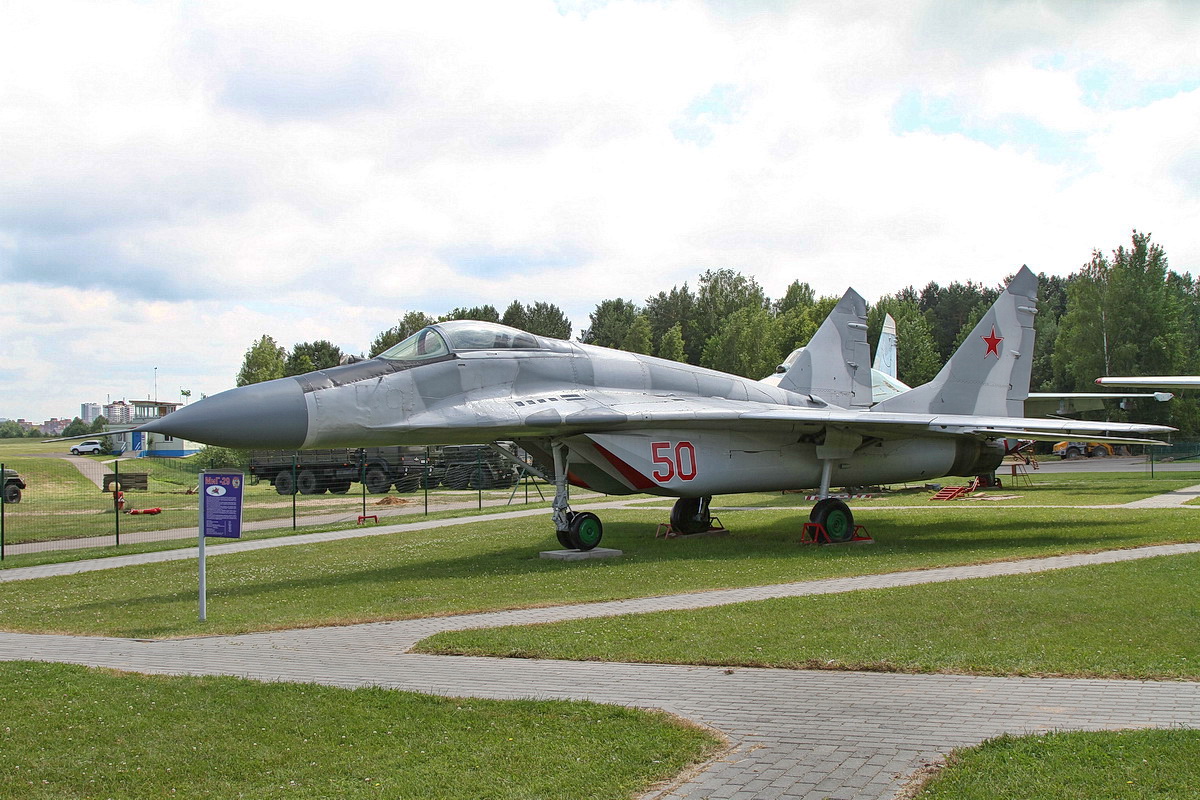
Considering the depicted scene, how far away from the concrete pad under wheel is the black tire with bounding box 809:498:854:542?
3555 mm

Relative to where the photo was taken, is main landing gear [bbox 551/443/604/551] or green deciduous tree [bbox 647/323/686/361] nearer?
main landing gear [bbox 551/443/604/551]

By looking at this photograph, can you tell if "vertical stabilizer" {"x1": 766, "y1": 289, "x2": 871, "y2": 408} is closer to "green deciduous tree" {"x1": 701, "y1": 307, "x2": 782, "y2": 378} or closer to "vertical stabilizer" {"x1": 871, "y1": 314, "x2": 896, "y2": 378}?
"vertical stabilizer" {"x1": 871, "y1": 314, "x2": 896, "y2": 378}

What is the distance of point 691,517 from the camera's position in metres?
17.6

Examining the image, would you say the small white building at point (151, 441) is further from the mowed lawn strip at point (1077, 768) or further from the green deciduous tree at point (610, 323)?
the mowed lawn strip at point (1077, 768)

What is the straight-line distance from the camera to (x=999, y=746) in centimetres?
492

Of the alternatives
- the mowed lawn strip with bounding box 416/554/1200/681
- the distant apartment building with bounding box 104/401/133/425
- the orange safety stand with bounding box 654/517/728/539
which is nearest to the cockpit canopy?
the orange safety stand with bounding box 654/517/728/539

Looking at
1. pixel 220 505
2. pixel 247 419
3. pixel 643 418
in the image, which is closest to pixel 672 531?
pixel 643 418

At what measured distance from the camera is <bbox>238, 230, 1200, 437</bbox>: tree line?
48375 millimetres

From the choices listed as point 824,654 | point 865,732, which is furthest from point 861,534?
point 865,732

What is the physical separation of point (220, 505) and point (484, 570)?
14.0 ft

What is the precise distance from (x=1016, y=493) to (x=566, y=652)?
22.5 m

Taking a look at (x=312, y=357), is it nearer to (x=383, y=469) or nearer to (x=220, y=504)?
(x=383, y=469)

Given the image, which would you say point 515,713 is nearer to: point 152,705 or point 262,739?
point 262,739

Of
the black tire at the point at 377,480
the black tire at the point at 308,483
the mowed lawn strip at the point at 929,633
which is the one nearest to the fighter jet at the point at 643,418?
the mowed lawn strip at the point at 929,633
